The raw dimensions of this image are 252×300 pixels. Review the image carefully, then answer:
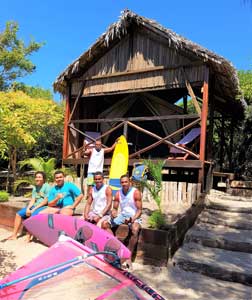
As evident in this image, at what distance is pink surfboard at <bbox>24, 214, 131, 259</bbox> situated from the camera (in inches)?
207

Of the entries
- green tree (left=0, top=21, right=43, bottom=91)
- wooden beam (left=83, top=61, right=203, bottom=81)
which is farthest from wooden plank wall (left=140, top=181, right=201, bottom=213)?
green tree (left=0, top=21, right=43, bottom=91)

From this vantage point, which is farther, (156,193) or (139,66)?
(139,66)

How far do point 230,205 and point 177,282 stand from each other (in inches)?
147

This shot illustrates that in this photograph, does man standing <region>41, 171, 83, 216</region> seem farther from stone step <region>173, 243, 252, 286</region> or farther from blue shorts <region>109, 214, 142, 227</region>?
stone step <region>173, 243, 252, 286</region>

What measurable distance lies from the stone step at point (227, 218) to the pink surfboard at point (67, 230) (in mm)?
2845

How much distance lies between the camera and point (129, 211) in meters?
5.94

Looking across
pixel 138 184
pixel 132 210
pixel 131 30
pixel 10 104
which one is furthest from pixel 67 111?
pixel 132 210

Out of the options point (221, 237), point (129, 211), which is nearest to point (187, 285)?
point (129, 211)

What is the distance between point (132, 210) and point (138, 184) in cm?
A: 247

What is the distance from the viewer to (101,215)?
621cm

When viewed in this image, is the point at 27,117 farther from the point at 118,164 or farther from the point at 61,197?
the point at 61,197

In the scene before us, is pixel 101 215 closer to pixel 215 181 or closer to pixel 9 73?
pixel 215 181

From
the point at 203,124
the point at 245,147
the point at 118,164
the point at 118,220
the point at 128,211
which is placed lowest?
the point at 118,220

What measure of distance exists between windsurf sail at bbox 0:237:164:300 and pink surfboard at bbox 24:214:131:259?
63.3 inches
